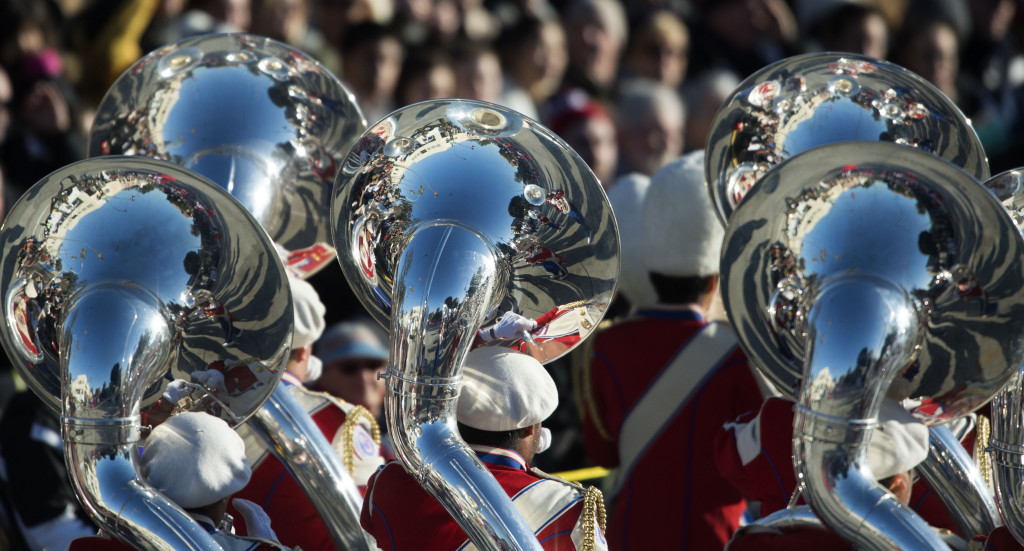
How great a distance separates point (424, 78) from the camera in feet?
18.2

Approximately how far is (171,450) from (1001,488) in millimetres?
1430

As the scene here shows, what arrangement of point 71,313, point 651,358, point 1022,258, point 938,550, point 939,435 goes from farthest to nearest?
point 651,358, point 939,435, point 71,313, point 1022,258, point 938,550

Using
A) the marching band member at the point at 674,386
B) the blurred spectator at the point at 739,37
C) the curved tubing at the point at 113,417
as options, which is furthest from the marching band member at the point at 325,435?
the blurred spectator at the point at 739,37

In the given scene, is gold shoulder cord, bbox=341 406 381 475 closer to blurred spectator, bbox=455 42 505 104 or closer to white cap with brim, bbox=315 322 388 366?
white cap with brim, bbox=315 322 388 366

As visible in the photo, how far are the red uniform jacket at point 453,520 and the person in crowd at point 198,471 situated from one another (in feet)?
0.70

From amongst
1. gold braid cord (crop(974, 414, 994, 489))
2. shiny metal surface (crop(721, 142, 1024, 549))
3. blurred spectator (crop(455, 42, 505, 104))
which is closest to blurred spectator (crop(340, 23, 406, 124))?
blurred spectator (crop(455, 42, 505, 104))

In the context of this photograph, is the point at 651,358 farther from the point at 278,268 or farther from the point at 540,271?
the point at 278,268

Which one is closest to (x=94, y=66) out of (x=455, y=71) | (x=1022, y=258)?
(x=455, y=71)

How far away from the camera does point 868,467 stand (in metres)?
1.78

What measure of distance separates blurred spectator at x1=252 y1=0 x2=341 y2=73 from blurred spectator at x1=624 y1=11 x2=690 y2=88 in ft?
5.08

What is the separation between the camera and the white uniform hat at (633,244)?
11.7 feet

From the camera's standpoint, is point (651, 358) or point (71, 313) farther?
point (651, 358)

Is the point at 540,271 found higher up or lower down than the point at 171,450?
higher up

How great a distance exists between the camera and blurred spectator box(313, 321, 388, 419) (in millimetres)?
3754
